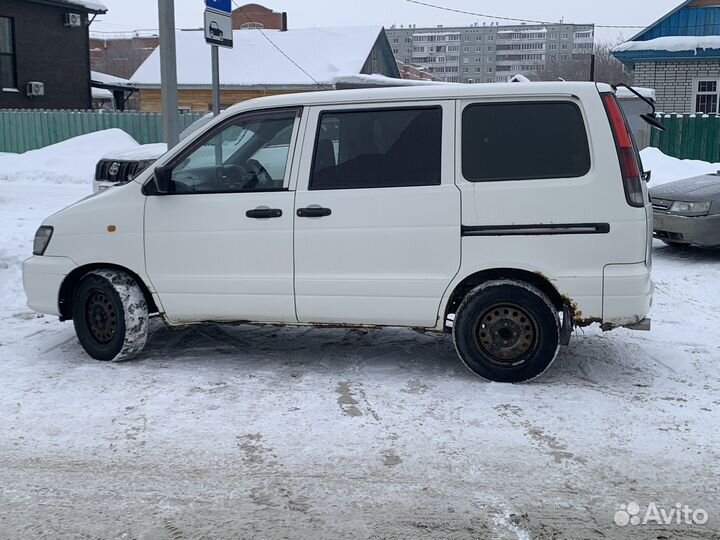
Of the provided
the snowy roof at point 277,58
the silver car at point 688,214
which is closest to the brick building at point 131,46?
the snowy roof at point 277,58

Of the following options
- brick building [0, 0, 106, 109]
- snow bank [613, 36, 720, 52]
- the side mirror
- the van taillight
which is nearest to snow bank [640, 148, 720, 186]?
snow bank [613, 36, 720, 52]

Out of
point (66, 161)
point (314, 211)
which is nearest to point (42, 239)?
point (314, 211)

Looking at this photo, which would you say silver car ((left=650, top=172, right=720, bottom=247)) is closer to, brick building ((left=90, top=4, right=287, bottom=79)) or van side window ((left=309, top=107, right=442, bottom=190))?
van side window ((left=309, top=107, right=442, bottom=190))

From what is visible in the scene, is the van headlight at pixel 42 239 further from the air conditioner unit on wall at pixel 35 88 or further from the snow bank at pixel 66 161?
the air conditioner unit on wall at pixel 35 88

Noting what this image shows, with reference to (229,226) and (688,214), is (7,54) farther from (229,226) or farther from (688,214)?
(229,226)

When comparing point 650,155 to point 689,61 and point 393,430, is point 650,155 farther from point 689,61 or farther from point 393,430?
point 393,430

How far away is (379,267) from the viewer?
222 inches

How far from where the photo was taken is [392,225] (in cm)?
557

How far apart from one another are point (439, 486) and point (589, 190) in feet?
7.44

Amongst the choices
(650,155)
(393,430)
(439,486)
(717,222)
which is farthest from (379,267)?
(650,155)

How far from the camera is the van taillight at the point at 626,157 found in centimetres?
528

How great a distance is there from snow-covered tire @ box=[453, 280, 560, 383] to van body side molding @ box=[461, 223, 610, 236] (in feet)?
1.13

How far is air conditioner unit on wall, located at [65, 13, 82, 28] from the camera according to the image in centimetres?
2847

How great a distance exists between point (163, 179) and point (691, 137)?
1911cm
